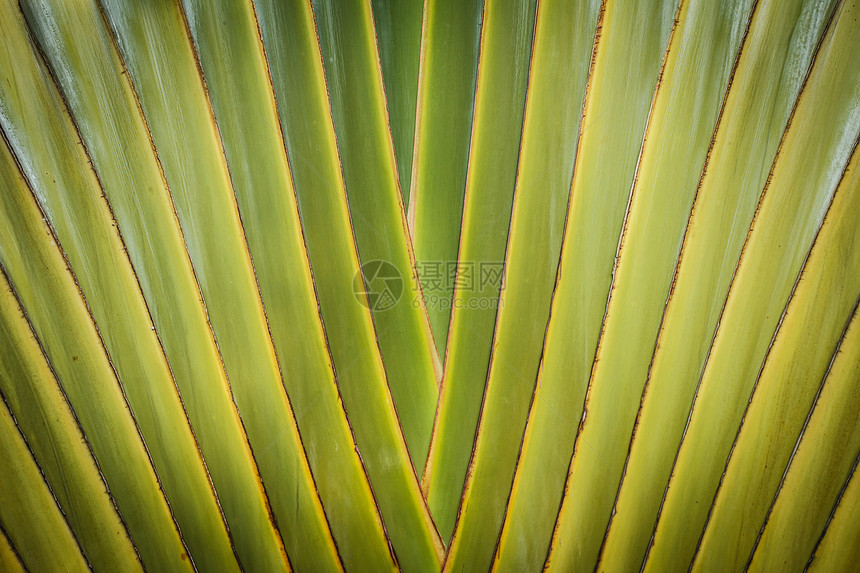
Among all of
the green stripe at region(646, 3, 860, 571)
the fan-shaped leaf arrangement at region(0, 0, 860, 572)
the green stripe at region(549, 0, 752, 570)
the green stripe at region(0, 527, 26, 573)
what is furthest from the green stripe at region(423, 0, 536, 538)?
the green stripe at region(0, 527, 26, 573)

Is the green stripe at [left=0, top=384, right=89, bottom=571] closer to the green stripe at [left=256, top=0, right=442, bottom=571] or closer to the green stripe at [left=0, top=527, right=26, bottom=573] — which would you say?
the green stripe at [left=0, top=527, right=26, bottom=573]

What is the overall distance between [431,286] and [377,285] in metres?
0.07

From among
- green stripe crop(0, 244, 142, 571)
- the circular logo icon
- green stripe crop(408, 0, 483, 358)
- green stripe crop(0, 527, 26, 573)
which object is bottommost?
green stripe crop(0, 527, 26, 573)

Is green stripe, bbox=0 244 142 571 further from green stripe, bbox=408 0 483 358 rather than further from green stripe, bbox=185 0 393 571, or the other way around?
green stripe, bbox=408 0 483 358

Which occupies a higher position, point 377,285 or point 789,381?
point 377,285

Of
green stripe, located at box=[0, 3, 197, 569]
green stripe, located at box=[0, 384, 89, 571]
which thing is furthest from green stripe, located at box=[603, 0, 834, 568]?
green stripe, located at box=[0, 384, 89, 571]

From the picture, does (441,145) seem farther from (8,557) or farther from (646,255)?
(8,557)

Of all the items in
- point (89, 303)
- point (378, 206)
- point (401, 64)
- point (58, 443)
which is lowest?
point (58, 443)

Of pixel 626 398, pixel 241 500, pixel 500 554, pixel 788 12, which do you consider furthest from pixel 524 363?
pixel 788 12

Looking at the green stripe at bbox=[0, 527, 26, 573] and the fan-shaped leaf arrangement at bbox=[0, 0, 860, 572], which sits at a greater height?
the fan-shaped leaf arrangement at bbox=[0, 0, 860, 572]

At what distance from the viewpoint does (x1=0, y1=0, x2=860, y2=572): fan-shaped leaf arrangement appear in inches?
20.5

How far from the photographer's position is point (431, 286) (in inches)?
22.6

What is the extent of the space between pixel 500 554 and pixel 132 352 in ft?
1.63

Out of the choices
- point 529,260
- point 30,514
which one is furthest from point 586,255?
point 30,514
